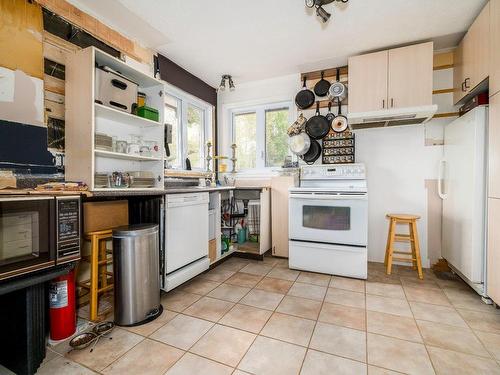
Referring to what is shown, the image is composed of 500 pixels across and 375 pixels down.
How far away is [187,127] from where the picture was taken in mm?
3652

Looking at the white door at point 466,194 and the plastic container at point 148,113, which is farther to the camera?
the plastic container at point 148,113

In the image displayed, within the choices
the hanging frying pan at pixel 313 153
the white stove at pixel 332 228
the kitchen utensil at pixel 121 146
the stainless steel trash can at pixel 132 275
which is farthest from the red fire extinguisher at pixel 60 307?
the hanging frying pan at pixel 313 153

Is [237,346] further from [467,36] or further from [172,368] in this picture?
[467,36]

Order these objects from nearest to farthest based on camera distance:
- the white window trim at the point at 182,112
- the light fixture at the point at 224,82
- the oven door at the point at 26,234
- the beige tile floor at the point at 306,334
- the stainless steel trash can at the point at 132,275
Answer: the oven door at the point at 26,234 → the beige tile floor at the point at 306,334 → the stainless steel trash can at the point at 132,275 → the white window trim at the point at 182,112 → the light fixture at the point at 224,82

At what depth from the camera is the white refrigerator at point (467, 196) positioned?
6.95 ft

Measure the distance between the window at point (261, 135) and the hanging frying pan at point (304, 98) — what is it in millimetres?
295

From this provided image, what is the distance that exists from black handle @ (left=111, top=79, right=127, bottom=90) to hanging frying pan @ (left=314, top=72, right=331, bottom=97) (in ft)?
8.04

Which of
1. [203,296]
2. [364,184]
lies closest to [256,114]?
[364,184]

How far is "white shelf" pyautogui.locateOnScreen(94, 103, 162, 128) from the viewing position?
2045 millimetres

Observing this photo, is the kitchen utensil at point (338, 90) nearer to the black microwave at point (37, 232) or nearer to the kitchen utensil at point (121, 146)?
the kitchen utensil at point (121, 146)

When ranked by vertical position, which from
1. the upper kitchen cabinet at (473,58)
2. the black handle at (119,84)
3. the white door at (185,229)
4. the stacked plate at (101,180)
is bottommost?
the white door at (185,229)

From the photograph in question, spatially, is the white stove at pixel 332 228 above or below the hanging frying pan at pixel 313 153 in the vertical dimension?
below

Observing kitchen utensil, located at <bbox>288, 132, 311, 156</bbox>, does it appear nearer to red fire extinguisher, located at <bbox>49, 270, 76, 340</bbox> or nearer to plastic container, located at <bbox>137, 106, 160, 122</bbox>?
plastic container, located at <bbox>137, 106, 160, 122</bbox>

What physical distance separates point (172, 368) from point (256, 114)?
3.53m
